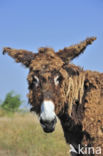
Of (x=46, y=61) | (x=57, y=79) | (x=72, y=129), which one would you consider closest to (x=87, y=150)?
(x=72, y=129)

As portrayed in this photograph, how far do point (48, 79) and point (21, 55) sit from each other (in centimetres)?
93

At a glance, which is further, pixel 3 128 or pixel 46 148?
pixel 3 128

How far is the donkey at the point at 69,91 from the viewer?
4246 millimetres

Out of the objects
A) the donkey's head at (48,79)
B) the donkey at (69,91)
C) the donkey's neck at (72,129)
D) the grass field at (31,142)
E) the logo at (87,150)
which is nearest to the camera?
the donkey's head at (48,79)

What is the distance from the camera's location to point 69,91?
461cm

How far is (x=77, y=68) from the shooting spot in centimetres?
489

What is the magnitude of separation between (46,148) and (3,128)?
3.43 meters

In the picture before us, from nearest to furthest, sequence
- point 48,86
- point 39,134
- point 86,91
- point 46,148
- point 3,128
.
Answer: point 48,86, point 86,91, point 46,148, point 39,134, point 3,128

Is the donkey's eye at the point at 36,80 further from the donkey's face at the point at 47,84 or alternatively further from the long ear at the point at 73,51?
the long ear at the point at 73,51

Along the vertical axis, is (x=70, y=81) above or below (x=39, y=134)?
above

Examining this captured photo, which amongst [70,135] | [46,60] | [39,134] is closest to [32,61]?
[46,60]

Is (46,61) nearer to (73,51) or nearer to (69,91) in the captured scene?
(73,51)

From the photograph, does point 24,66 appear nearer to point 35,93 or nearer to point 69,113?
point 35,93

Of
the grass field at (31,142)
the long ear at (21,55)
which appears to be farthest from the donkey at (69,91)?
the grass field at (31,142)
